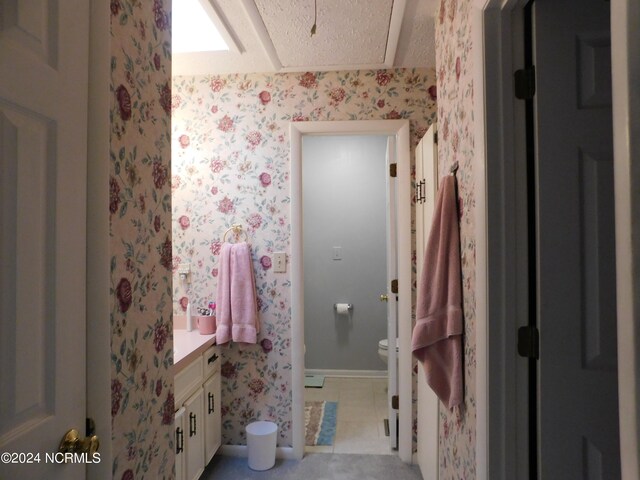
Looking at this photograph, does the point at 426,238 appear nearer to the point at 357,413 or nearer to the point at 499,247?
the point at 499,247

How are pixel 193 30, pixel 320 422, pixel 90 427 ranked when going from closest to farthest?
1. pixel 90 427
2. pixel 193 30
3. pixel 320 422

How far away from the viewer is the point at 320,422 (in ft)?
9.89

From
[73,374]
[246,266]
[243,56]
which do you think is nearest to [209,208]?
[246,266]

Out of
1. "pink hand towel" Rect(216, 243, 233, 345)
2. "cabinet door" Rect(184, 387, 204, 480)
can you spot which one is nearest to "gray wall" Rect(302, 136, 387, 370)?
"pink hand towel" Rect(216, 243, 233, 345)

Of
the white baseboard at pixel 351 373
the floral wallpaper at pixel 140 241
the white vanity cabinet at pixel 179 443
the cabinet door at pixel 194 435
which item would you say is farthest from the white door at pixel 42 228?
the white baseboard at pixel 351 373

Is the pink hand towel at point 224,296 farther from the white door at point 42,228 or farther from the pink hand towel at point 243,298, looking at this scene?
the white door at point 42,228

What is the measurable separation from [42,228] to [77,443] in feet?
1.49

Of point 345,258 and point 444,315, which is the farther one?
point 345,258

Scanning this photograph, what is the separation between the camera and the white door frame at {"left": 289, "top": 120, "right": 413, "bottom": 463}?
8.09 feet

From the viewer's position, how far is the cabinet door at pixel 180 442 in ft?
6.11

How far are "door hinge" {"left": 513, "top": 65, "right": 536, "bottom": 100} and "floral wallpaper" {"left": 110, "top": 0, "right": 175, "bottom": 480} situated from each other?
3.45 ft

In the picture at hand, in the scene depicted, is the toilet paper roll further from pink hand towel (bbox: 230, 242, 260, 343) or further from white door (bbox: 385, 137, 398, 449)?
pink hand towel (bbox: 230, 242, 260, 343)

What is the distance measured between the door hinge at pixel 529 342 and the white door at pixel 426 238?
75cm

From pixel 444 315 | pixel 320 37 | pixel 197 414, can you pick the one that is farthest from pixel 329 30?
pixel 197 414
